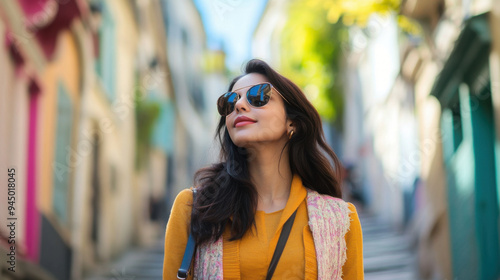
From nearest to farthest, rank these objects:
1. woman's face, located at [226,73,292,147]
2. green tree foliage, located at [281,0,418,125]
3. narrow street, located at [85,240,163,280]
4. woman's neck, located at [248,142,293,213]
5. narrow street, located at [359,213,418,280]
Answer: woman's face, located at [226,73,292,147]
woman's neck, located at [248,142,293,213]
narrow street, located at [85,240,163,280]
narrow street, located at [359,213,418,280]
green tree foliage, located at [281,0,418,125]

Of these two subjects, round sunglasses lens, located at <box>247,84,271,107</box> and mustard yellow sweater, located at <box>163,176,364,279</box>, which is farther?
round sunglasses lens, located at <box>247,84,271,107</box>

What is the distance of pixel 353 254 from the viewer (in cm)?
257

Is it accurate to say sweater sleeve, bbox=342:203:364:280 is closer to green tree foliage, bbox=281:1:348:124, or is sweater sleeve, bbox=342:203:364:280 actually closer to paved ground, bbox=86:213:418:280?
paved ground, bbox=86:213:418:280

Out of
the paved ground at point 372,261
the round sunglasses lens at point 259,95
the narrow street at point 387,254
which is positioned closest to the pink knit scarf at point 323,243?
the round sunglasses lens at point 259,95

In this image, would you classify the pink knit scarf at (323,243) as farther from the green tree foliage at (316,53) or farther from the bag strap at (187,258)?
the green tree foliage at (316,53)

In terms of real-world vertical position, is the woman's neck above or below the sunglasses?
below

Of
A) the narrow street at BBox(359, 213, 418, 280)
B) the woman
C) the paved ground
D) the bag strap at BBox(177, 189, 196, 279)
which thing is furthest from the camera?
the narrow street at BBox(359, 213, 418, 280)

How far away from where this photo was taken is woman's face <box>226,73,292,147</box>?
8.29 ft

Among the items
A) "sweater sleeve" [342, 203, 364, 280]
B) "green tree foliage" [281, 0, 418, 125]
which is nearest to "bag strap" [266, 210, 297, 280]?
"sweater sleeve" [342, 203, 364, 280]

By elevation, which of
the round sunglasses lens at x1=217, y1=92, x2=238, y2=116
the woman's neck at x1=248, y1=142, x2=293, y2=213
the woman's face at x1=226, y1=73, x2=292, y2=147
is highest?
the round sunglasses lens at x1=217, y1=92, x2=238, y2=116

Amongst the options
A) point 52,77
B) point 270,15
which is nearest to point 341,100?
point 270,15

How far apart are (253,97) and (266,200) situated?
45cm

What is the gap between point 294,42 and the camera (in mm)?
21516

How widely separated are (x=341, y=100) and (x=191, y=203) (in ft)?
67.7
